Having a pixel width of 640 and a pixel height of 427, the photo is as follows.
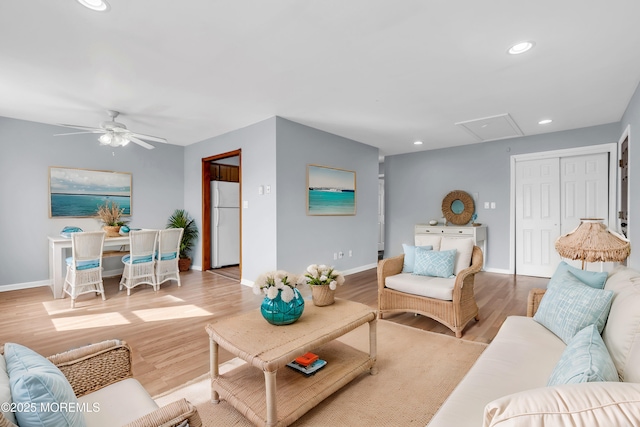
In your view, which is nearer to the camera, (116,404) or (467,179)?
(116,404)

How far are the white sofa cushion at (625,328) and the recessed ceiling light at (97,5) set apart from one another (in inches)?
121

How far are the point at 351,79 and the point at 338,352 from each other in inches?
95.7

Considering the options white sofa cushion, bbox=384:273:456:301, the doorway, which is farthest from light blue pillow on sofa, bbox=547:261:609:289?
the doorway

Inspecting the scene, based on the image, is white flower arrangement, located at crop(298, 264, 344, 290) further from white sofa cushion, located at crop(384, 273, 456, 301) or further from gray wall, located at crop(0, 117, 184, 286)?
gray wall, located at crop(0, 117, 184, 286)

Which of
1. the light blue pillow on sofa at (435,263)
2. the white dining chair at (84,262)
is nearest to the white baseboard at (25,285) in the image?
the white dining chair at (84,262)

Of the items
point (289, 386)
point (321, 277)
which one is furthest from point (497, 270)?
point (289, 386)

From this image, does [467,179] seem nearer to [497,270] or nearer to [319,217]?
[497,270]

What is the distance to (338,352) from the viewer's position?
2111 mm

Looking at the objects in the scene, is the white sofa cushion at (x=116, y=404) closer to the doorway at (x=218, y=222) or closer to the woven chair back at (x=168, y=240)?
the woven chair back at (x=168, y=240)

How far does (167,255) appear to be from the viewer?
443 centimetres

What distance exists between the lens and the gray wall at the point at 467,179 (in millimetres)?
4918

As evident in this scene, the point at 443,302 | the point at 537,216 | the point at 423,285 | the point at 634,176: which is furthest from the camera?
the point at 537,216

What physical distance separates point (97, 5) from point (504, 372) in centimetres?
302

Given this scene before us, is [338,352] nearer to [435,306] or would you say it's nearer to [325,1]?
[435,306]
